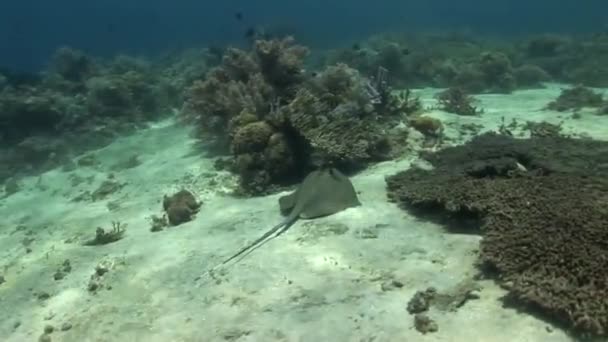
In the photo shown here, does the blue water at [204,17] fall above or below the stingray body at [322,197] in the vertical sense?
above

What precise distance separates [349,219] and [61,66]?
809 inches

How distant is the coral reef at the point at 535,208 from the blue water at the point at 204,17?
1704 inches

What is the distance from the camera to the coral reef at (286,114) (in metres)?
8.97

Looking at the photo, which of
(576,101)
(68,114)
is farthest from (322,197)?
(68,114)

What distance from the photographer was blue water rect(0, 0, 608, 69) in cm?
7138

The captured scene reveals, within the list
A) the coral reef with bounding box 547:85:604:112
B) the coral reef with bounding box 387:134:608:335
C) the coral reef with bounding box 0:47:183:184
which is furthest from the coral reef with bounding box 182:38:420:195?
the coral reef with bounding box 0:47:183:184

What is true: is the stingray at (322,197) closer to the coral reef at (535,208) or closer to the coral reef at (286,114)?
the coral reef at (535,208)

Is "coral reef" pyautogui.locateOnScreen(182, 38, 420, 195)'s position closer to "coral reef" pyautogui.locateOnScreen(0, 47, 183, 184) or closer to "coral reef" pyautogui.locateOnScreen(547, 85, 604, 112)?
"coral reef" pyautogui.locateOnScreen(547, 85, 604, 112)

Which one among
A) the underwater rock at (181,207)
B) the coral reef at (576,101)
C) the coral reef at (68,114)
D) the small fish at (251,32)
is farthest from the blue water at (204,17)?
the underwater rock at (181,207)

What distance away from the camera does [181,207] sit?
26.9 ft

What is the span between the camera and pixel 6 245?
29.8 ft

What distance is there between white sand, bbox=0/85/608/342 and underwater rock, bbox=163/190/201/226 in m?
0.21

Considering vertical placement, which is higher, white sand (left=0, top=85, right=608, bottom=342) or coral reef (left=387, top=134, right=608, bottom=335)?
Answer: coral reef (left=387, top=134, right=608, bottom=335)

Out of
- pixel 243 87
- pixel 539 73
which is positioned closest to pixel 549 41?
pixel 539 73
